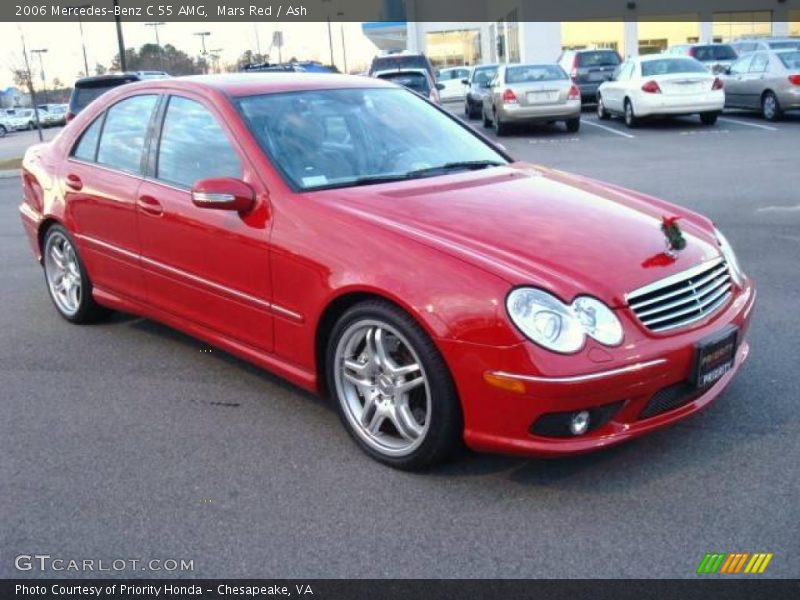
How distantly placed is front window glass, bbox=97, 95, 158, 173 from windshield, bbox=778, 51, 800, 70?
630 inches

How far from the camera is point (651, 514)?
327 centimetres

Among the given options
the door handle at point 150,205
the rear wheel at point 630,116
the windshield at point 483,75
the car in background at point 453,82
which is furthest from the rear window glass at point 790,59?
the car in background at point 453,82

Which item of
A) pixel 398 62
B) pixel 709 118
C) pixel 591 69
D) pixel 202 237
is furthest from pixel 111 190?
pixel 591 69

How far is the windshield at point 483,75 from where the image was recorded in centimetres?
2417

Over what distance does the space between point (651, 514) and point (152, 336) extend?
3.50 metres

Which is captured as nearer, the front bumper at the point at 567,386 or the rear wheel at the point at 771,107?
the front bumper at the point at 567,386

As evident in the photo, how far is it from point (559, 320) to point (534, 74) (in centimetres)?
1645

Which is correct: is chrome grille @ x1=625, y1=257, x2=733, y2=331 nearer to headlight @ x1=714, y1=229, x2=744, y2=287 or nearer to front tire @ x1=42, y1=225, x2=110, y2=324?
headlight @ x1=714, y1=229, x2=744, y2=287

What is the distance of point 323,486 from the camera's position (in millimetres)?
3602

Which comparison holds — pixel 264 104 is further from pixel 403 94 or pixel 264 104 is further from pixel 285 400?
pixel 285 400

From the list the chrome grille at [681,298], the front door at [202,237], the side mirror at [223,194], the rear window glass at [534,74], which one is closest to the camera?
the chrome grille at [681,298]

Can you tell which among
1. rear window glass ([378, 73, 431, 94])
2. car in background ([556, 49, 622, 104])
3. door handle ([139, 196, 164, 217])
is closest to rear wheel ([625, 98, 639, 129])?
rear window glass ([378, 73, 431, 94])

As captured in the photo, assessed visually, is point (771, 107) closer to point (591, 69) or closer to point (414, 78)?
point (591, 69)

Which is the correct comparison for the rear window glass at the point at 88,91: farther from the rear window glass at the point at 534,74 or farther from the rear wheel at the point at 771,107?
the rear wheel at the point at 771,107
